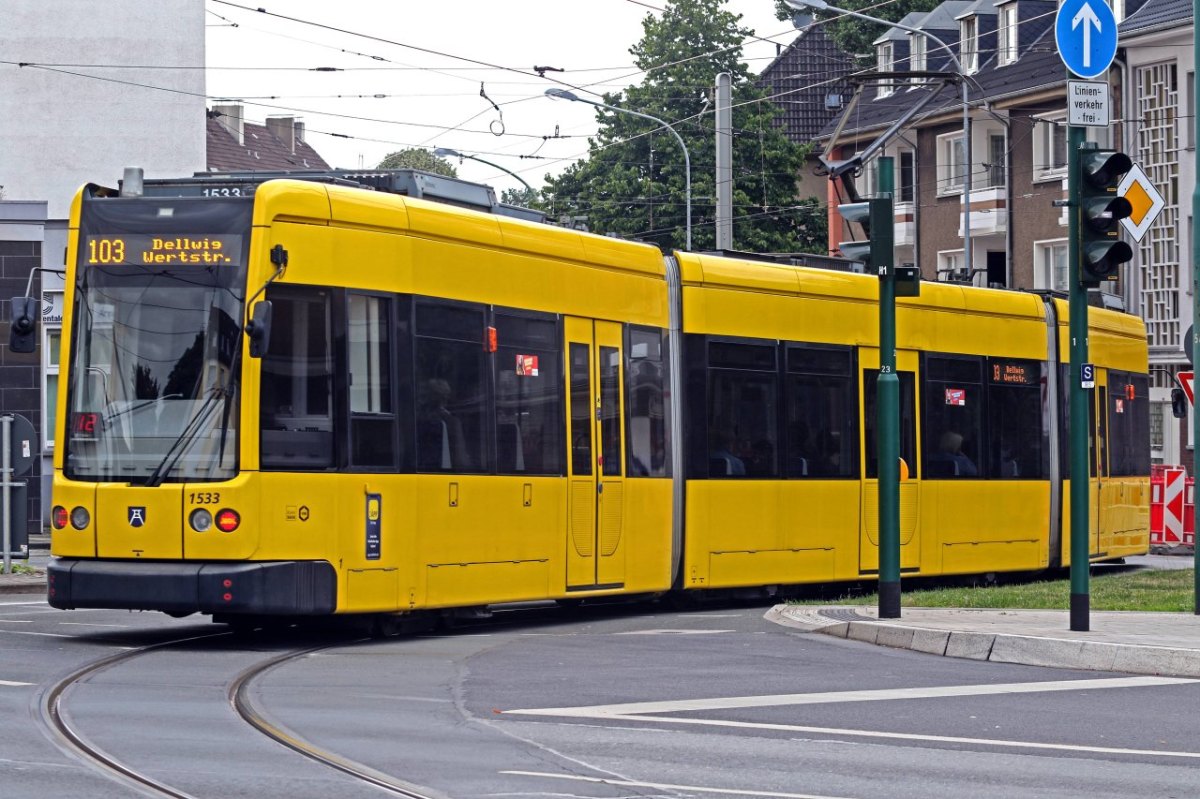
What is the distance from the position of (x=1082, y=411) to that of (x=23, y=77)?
1531 inches

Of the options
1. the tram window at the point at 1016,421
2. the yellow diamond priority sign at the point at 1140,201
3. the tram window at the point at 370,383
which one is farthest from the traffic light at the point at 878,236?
the tram window at the point at 1016,421

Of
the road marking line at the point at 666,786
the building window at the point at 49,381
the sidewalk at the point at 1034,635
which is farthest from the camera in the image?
the building window at the point at 49,381

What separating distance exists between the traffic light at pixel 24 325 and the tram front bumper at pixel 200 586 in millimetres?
2197

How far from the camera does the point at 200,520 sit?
1366 cm

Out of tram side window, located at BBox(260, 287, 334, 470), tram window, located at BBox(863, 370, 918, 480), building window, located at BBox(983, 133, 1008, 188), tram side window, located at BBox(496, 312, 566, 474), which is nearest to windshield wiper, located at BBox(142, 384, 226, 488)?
tram side window, located at BBox(260, 287, 334, 470)

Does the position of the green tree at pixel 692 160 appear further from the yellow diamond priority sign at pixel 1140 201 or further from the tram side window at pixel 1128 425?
the yellow diamond priority sign at pixel 1140 201

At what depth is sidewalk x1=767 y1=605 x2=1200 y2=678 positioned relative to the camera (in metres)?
13.2

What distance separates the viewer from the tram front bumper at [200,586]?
1352 cm

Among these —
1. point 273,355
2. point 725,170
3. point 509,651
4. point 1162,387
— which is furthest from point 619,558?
point 1162,387

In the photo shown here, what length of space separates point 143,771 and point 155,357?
19.6 feet

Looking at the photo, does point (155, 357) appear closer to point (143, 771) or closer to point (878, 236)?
point (878, 236)

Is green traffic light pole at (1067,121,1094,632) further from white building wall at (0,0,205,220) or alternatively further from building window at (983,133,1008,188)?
building window at (983,133,1008,188)

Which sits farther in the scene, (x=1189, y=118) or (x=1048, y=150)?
(x=1048, y=150)

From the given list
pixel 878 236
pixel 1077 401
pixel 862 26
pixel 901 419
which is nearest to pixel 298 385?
pixel 878 236
